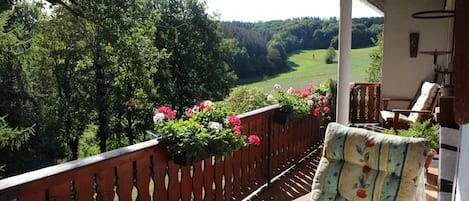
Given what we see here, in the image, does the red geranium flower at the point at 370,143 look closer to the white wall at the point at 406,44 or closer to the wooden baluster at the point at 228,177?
the wooden baluster at the point at 228,177

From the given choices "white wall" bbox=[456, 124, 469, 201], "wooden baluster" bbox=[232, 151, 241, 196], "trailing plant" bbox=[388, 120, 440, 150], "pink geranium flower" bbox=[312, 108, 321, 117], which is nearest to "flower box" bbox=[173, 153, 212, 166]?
"wooden baluster" bbox=[232, 151, 241, 196]

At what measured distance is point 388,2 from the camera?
6.46 metres

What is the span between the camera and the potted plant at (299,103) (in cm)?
397

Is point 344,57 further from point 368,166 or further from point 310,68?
point 310,68

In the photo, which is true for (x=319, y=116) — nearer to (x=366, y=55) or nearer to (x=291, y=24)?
(x=366, y=55)

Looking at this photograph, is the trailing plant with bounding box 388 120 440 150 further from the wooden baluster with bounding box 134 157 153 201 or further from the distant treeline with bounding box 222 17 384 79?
the distant treeline with bounding box 222 17 384 79

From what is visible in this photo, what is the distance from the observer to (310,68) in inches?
515

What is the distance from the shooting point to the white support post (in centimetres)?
355

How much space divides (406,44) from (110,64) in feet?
39.5

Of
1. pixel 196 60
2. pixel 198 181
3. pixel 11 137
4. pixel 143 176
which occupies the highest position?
pixel 196 60

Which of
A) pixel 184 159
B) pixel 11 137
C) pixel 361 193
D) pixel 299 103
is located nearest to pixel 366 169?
pixel 361 193

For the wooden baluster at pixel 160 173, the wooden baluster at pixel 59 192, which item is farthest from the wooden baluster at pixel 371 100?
the wooden baluster at pixel 59 192

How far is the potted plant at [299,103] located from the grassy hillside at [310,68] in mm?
6466

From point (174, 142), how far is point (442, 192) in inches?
63.4
